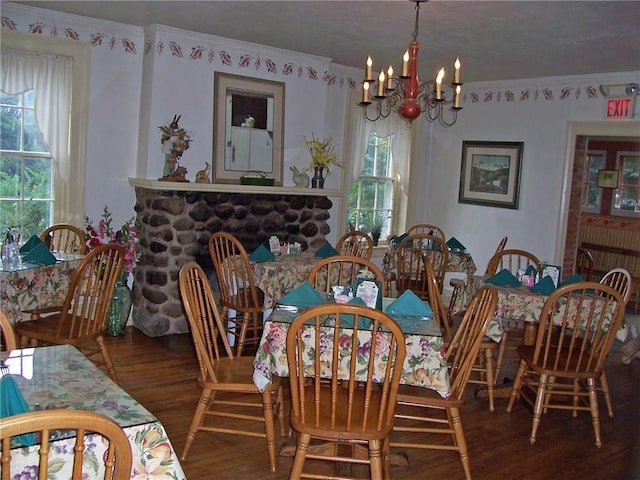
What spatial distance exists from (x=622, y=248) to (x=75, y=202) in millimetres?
6952

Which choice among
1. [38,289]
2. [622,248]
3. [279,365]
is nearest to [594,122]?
[622,248]

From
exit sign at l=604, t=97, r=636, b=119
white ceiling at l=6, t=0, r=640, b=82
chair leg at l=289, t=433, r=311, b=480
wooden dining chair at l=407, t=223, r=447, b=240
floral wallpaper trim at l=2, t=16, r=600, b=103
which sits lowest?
chair leg at l=289, t=433, r=311, b=480

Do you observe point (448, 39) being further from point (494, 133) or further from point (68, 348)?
point (68, 348)

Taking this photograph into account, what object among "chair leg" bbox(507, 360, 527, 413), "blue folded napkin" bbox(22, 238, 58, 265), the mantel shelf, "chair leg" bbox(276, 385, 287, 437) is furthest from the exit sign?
"blue folded napkin" bbox(22, 238, 58, 265)

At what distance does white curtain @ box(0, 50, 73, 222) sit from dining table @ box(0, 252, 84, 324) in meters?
1.19

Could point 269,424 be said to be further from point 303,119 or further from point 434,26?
point 303,119

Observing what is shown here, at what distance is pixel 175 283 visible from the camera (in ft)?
16.9

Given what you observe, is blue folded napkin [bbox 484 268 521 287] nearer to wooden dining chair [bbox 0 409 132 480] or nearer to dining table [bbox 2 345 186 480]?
dining table [bbox 2 345 186 480]

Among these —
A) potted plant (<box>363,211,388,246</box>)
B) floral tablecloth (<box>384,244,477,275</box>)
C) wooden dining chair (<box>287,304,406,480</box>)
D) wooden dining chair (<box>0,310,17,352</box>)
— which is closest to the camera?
wooden dining chair (<box>0,310,17,352</box>)

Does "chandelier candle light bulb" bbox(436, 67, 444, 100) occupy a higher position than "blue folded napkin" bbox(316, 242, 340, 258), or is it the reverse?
"chandelier candle light bulb" bbox(436, 67, 444, 100)

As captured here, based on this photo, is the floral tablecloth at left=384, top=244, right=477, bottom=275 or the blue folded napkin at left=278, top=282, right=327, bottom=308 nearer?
the blue folded napkin at left=278, top=282, right=327, bottom=308

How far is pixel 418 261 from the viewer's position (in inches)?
210

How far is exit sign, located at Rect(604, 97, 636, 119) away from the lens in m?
5.56

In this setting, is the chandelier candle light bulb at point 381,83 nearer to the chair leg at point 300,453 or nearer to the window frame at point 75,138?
the chair leg at point 300,453
